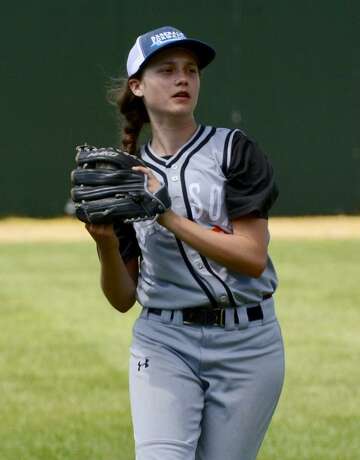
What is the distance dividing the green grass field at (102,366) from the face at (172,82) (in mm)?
2426

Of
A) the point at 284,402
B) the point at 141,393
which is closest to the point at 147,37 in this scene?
the point at 141,393

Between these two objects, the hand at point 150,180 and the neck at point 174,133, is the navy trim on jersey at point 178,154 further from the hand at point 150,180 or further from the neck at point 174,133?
the hand at point 150,180

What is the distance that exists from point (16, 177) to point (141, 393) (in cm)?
1615

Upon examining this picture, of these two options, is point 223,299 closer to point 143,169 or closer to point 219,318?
point 219,318

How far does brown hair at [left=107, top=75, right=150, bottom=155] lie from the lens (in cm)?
445

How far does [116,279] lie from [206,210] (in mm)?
394

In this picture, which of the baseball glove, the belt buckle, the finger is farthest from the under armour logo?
the finger

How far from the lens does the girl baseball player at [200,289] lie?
4.10m

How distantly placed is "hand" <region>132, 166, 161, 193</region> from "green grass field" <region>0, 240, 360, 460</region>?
96.6 inches

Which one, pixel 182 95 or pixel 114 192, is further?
pixel 182 95

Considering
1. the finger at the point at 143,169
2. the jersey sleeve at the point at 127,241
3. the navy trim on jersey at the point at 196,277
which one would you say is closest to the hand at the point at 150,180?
the finger at the point at 143,169

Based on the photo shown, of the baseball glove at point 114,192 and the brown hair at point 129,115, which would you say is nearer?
the baseball glove at point 114,192

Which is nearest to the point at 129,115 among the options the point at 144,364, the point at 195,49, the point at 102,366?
the point at 195,49

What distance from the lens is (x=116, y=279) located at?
14.2 feet
